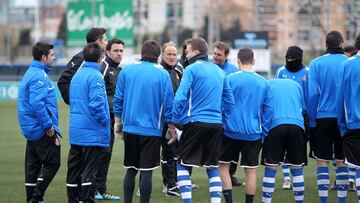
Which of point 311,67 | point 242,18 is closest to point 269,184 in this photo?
point 311,67

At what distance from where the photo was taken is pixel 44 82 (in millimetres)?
11438

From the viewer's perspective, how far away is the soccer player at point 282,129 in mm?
11125

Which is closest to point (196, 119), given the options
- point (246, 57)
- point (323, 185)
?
point (246, 57)

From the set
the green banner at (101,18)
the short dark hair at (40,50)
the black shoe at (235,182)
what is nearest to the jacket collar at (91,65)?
the short dark hair at (40,50)

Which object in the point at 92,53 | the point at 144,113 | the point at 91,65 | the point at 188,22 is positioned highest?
the point at 92,53

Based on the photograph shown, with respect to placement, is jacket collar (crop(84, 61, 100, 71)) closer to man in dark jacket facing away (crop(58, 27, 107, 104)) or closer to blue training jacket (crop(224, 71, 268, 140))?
man in dark jacket facing away (crop(58, 27, 107, 104))

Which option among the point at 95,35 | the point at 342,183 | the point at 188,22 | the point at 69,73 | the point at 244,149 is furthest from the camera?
the point at 188,22

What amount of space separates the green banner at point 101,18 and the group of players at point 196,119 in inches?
1279

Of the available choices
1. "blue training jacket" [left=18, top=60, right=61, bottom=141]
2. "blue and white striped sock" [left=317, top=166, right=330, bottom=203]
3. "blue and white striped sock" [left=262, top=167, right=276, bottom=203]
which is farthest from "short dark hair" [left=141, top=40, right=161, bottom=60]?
"blue and white striped sock" [left=317, top=166, right=330, bottom=203]

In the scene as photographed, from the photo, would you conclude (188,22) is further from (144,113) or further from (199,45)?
(144,113)

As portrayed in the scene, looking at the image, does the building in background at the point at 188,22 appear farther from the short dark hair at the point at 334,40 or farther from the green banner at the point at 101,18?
the short dark hair at the point at 334,40

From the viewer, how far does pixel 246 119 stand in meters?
11.0

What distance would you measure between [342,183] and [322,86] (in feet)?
4.43

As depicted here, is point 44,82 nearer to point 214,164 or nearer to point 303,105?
point 214,164
